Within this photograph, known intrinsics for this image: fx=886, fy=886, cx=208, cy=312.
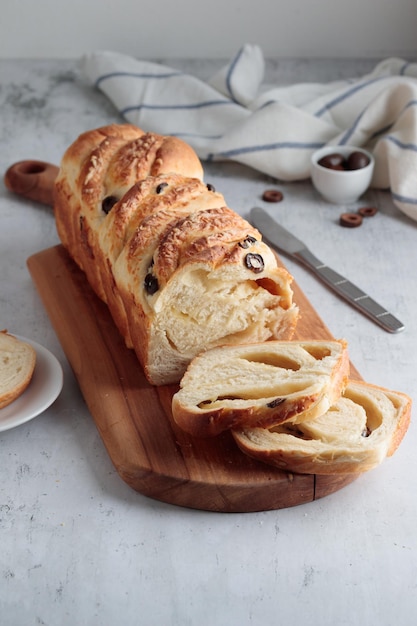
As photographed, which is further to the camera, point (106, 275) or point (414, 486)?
point (106, 275)

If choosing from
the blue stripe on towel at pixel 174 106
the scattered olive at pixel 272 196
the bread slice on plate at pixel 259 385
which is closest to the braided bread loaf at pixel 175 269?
the bread slice on plate at pixel 259 385

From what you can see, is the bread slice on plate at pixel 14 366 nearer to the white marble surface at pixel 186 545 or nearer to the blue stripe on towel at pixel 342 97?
the white marble surface at pixel 186 545

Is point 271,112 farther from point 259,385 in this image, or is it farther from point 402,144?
point 259,385

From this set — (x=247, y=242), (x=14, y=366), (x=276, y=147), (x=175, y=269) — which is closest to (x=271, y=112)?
(x=276, y=147)

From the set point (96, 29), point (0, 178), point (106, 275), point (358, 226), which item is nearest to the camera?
point (106, 275)

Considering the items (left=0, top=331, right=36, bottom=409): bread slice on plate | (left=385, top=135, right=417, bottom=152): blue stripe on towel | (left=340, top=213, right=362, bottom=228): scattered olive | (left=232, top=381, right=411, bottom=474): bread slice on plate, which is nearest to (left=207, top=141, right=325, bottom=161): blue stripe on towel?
(left=385, top=135, right=417, bottom=152): blue stripe on towel

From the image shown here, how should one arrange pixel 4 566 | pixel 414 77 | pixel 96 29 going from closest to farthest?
1. pixel 4 566
2. pixel 414 77
3. pixel 96 29

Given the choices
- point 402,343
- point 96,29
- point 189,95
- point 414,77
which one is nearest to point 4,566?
point 402,343

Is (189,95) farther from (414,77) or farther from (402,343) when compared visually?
(402,343)

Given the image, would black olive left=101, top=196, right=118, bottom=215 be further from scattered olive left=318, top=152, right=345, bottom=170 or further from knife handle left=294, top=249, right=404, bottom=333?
scattered olive left=318, top=152, right=345, bottom=170
